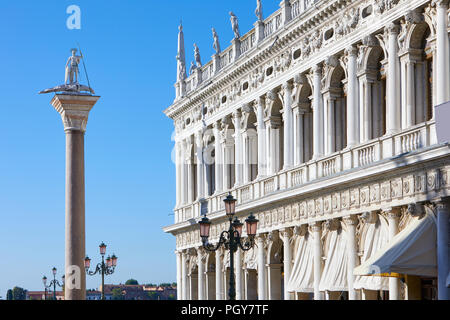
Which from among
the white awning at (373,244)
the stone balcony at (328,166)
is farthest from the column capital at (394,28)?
the white awning at (373,244)

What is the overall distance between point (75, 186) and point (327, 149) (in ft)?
25.9

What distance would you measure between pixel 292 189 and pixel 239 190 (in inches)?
249

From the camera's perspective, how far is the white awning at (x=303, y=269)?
3084cm

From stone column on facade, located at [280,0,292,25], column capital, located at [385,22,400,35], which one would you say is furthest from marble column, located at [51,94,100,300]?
column capital, located at [385,22,400,35]

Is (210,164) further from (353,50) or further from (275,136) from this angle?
(353,50)

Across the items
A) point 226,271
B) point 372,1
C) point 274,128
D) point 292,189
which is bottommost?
point 226,271

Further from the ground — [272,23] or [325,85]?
[272,23]

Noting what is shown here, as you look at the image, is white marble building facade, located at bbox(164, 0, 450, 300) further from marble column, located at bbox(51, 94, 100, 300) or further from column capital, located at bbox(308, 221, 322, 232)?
marble column, located at bbox(51, 94, 100, 300)

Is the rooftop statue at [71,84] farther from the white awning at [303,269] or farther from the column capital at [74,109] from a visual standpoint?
the white awning at [303,269]

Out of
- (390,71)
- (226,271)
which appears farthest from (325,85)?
(226,271)

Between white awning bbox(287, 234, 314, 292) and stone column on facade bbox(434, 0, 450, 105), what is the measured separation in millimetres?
8702

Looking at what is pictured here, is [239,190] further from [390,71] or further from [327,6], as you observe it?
[390,71]

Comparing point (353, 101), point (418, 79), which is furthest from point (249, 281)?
point (418, 79)

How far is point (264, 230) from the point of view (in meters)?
34.3
